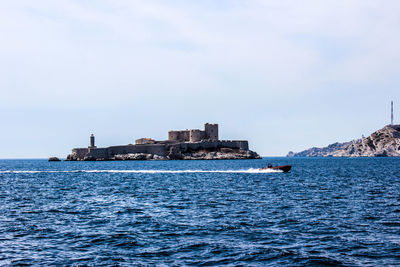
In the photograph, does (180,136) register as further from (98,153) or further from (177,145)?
(98,153)

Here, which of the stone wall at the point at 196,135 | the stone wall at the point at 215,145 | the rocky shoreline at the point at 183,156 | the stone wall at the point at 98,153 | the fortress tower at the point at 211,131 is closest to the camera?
the stone wall at the point at 98,153

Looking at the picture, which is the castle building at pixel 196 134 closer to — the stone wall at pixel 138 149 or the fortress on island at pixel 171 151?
the fortress on island at pixel 171 151

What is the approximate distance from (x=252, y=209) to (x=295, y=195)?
10.2 m

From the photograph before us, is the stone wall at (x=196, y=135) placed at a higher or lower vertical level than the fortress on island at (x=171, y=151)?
higher

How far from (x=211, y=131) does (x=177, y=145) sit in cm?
2048

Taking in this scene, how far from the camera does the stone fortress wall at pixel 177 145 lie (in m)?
176

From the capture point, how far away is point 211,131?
620 ft

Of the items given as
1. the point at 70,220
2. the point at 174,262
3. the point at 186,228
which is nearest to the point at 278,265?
the point at 174,262

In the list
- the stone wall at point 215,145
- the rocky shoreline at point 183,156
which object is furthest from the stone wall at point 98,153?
the stone wall at point 215,145

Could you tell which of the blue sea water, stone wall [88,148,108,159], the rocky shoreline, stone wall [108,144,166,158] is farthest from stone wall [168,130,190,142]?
the blue sea water

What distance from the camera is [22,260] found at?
53.4 feet

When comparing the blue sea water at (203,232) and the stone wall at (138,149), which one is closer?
the blue sea water at (203,232)

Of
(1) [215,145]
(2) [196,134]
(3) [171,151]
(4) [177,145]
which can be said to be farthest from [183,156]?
(1) [215,145]

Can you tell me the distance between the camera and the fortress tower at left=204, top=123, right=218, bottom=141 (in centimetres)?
Answer: 18850
